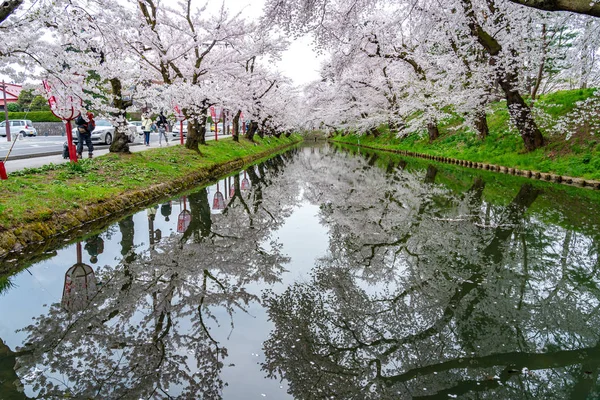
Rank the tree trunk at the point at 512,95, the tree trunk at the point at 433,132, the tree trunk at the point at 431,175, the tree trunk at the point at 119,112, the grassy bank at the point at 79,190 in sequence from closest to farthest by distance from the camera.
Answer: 1. the grassy bank at the point at 79,190
2. the tree trunk at the point at 119,112
3. the tree trunk at the point at 512,95
4. the tree trunk at the point at 431,175
5. the tree trunk at the point at 433,132

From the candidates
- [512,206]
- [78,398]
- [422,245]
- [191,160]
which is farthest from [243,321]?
[191,160]

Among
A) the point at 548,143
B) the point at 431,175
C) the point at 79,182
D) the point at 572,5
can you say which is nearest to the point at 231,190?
the point at 79,182

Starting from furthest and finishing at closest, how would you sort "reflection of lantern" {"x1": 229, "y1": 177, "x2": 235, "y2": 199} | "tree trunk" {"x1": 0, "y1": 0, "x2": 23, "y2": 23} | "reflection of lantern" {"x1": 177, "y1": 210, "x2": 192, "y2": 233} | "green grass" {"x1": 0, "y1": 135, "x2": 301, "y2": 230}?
"reflection of lantern" {"x1": 229, "y1": 177, "x2": 235, "y2": 199}, "reflection of lantern" {"x1": 177, "y1": 210, "x2": 192, "y2": 233}, "green grass" {"x1": 0, "y1": 135, "x2": 301, "y2": 230}, "tree trunk" {"x1": 0, "y1": 0, "x2": 23, "y2": 23}

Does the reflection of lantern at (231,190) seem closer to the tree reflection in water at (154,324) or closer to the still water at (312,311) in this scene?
the still water at (312,311)

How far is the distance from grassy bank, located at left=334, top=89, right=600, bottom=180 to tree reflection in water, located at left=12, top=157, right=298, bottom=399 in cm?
1279

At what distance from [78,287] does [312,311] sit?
324 centimetres

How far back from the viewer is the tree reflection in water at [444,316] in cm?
320

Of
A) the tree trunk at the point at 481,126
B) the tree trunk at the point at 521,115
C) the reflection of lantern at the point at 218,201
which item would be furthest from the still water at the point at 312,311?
the tree trunk at the point at 481,126

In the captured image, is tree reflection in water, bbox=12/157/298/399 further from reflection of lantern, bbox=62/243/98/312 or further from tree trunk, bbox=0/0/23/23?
tree trunk, bbox=0/0/23/23

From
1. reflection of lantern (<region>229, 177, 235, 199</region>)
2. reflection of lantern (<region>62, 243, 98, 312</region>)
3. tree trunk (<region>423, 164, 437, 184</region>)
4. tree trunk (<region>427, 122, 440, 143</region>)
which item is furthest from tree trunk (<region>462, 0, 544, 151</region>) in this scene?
reflection of lantern (<region>62, 243, 98, 312</region>)

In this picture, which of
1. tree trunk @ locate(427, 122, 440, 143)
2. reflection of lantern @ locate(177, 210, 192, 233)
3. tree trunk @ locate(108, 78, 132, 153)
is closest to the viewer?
reflection of lantern @ locate(177, 210, 192, 233)

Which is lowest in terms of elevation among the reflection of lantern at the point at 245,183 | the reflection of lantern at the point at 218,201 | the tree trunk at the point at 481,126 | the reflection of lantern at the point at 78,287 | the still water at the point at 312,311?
the reflection of lantern at the point at 245,183

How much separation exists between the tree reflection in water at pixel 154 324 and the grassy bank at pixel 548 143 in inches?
503

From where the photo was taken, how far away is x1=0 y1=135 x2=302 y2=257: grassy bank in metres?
6.88
